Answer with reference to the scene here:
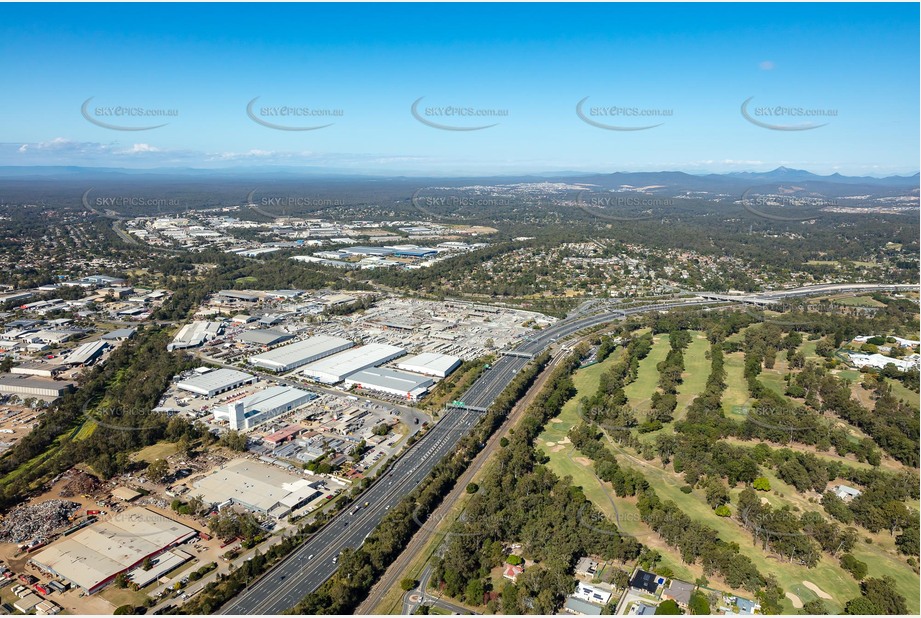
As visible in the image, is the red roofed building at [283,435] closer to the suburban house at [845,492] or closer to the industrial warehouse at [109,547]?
the industrial warehouse at [109,547]

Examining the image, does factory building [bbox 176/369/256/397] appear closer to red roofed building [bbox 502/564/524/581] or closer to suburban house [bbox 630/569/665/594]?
red roofed building [bbox 502/564/524/581]

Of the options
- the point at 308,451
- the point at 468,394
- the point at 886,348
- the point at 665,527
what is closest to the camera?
the point at 665,527

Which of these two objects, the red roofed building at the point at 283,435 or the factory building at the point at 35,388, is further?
the factory building at the point at 35,388

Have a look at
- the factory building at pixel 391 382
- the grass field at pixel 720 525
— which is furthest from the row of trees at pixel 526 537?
the factory building at pixel 391 382

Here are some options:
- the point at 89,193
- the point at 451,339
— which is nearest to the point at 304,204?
the point at 89,193

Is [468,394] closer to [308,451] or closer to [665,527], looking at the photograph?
[308,451]

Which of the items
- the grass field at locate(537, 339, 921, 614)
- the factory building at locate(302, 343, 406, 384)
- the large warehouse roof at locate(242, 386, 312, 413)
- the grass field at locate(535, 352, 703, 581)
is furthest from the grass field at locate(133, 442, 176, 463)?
the grass field at locate(537, 339, 921, 614)
